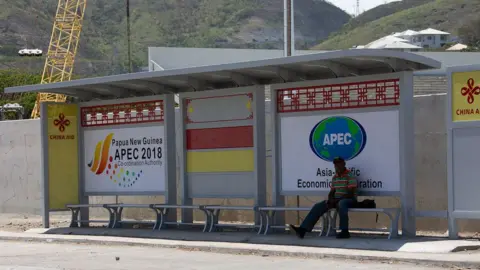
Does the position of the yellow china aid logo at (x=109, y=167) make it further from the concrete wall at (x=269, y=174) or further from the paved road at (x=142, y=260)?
the paved road at (x=142, y=260)

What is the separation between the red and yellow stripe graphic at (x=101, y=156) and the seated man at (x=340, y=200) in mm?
5703

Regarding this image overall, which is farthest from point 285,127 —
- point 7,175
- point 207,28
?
point 207,28

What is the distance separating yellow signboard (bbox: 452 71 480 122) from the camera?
14352 mm

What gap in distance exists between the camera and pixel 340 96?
15914 mm

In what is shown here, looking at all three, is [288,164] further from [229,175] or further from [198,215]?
[198,215]

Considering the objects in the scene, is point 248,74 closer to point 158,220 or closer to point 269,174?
point 269,174

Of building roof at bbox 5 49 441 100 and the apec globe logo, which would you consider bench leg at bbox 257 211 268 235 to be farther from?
building roof at bbox 5 49 441 100

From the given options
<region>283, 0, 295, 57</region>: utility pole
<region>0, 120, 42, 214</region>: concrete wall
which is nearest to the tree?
<region>283, 0, 295, 57</region>: utility pole

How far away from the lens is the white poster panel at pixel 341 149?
1527 centimetres

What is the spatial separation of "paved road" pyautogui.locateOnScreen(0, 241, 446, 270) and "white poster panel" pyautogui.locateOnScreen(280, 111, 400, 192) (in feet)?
7.10

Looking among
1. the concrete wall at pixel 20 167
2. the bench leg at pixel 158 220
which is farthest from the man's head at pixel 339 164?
the concrete wall at pixel 20 167

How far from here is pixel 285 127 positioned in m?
16.7

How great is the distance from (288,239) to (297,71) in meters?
2.85

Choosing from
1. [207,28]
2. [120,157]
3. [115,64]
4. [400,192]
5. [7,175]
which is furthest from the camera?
[207,28]
